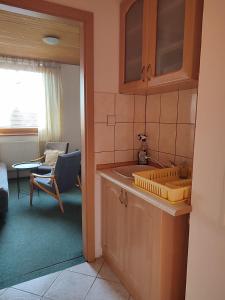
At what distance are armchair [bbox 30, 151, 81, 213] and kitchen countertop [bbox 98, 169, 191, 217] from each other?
1228mm

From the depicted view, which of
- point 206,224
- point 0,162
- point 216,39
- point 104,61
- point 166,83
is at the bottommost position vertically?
point 0,162

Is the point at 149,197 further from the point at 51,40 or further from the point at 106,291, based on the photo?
the point at 51,40

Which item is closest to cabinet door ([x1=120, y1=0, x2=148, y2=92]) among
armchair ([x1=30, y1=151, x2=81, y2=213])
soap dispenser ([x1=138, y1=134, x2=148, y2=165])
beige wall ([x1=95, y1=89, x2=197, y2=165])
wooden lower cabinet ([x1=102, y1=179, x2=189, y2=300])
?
beige wall ([x1=95, y1=89, x2=197, y2=165])

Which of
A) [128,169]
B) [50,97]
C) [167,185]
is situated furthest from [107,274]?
[50,97]

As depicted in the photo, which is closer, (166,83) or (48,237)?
(166,83)

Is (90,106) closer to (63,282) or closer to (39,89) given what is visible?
(63,282)

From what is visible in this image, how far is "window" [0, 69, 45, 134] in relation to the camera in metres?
4.16

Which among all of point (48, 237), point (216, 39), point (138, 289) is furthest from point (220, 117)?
point (48, 237)

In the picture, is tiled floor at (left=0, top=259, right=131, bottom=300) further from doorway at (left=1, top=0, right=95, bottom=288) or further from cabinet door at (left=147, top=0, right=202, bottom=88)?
cabinet door at (left=147, top=0, right=202, bottom=88)

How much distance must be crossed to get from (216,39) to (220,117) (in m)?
0.32

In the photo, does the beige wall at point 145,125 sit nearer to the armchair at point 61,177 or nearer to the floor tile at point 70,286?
the floor tile at point 70,286

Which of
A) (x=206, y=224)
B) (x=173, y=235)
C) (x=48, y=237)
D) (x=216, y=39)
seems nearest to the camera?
(x=216, y=39)

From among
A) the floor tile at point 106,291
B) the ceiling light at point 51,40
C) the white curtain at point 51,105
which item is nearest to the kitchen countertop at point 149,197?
the floor tile at point 106,291

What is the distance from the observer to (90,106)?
5.55 ft
